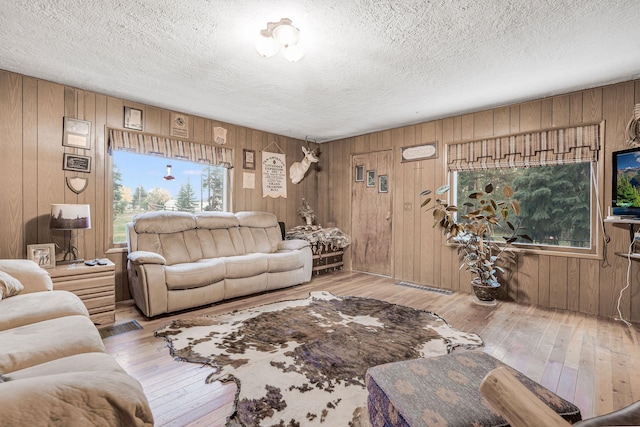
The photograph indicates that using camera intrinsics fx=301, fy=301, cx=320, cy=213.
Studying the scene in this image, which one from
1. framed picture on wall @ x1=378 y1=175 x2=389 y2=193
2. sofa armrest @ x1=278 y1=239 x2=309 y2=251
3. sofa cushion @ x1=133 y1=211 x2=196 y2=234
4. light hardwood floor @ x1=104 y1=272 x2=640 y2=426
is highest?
framed picture on wall @ x1=378 y1=175 x2=389 y2=193

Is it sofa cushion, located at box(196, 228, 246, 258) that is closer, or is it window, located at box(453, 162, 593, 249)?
window, located at box(453, 162, 593, 249)

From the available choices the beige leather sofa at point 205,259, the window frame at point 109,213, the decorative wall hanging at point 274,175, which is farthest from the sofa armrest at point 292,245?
the window frame at point 109,213

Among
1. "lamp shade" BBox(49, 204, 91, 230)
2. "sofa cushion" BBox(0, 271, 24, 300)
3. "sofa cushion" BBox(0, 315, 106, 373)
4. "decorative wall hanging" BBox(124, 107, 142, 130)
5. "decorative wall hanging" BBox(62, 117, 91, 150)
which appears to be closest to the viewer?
"sofa cushion" BBox(0, 315, 106, 373)

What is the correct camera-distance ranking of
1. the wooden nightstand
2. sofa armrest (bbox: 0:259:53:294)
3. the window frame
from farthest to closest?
the window frame
the wooden nightstand
sofa armrest (bbox: 0:259:53:294)

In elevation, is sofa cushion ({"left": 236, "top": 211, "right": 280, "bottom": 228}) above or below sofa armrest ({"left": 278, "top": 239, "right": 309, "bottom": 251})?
above

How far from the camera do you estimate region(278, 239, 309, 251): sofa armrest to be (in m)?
4.53

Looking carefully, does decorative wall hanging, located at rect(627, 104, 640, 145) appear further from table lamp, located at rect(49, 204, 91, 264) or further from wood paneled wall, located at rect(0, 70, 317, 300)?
table lamp, located at rect(49, 204, 91, 264)

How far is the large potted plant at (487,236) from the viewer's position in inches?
142

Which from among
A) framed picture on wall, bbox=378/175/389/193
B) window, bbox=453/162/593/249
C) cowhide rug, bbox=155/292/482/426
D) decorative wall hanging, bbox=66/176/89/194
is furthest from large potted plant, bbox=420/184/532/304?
decorative wall hanging, bbox=66/176/89/194

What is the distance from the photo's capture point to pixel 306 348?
2.37 metres

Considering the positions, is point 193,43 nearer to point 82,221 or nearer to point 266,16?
point 266,16

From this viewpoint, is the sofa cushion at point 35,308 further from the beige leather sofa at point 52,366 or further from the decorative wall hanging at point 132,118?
the decorative wall hanging at point 132,118

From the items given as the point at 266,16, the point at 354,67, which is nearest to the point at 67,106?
the point at 266,16

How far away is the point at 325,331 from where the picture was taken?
272cm
